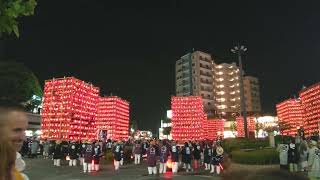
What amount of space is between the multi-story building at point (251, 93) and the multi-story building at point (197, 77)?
99.7 ft

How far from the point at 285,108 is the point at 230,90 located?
38873 mm

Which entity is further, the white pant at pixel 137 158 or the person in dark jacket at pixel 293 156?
the white pant at pixel 137 158

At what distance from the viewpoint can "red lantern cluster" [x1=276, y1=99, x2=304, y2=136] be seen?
9988cm

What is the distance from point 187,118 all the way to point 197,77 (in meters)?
51.9

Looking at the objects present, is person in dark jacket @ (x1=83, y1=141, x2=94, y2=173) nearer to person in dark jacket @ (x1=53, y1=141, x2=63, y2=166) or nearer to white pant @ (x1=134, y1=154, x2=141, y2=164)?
person in dark jacket @ (x1=53, y1=141, x2=63, y2=166)

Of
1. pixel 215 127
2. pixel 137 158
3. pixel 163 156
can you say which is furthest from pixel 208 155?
pixel 215 127

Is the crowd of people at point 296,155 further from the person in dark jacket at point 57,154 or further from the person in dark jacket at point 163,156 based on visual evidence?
the person in dark jacket at point 57,154

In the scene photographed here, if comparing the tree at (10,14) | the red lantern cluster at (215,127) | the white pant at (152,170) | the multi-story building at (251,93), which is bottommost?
the white pant at (152,170)

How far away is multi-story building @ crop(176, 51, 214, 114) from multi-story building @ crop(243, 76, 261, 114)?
30382mm

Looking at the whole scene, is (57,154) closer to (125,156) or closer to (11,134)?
(125,156)

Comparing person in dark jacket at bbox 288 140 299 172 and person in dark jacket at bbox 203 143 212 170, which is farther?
person in dark jacket at bbox 203 143 212 170

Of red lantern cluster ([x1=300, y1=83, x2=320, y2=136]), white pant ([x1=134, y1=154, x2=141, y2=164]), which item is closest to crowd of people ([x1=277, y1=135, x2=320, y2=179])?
white pant ([x1=134, y1=154, x2=141, y2=164])

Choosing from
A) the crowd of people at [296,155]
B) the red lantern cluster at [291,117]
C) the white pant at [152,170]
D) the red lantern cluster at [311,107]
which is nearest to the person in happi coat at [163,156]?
the white pant at [152,170]

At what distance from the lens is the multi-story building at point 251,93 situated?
150 m
